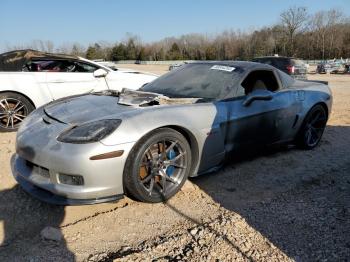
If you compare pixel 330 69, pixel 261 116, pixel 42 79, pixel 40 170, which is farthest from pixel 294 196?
pixel 330 69

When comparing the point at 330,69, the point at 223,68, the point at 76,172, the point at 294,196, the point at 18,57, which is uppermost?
the point at 18,57

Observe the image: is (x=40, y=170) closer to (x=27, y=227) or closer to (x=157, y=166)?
(x=27, y=227)

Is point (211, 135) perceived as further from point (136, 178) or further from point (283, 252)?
point (283, 252)

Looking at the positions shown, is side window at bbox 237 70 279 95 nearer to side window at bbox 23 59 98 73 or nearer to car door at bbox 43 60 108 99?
car door at bbox 43 60 108 99

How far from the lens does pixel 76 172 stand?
295cm

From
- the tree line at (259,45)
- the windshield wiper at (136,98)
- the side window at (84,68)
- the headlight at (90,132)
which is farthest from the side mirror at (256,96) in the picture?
the tree line at (259,45)

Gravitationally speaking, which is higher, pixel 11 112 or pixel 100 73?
pixel 100 73

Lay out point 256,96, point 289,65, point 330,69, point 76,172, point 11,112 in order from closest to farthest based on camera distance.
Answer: point 76,172 < point 256,96 < point 11,112 < point 289,65 < point 330,69

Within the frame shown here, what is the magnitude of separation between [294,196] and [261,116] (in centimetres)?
103

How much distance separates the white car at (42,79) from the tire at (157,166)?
3.35 metres

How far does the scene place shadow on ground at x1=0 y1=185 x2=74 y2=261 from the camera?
2.64 metres

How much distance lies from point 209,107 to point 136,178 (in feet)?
3.70

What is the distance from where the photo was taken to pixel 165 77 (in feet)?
15.9

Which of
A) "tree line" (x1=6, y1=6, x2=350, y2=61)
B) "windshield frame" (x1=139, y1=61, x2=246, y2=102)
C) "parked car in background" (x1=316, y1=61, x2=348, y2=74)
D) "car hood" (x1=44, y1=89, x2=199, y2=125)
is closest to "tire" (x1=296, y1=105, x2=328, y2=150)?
"windshield frame" (x1=139, y1=61, x2=246, y2=102)
